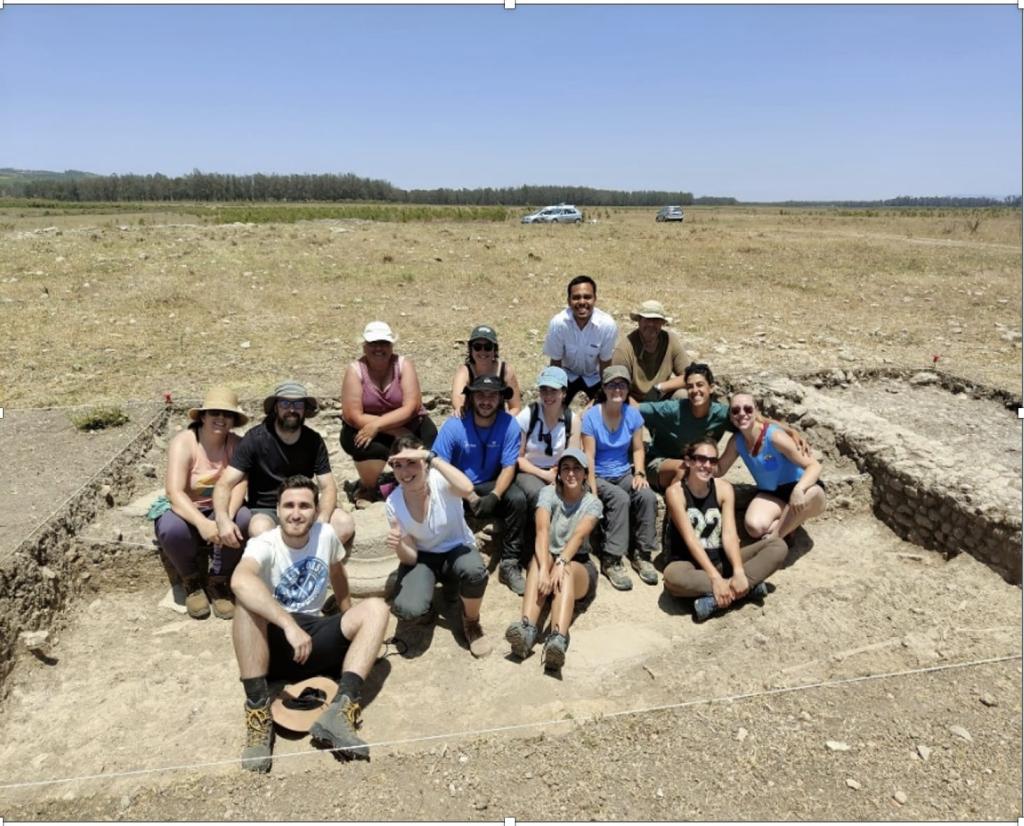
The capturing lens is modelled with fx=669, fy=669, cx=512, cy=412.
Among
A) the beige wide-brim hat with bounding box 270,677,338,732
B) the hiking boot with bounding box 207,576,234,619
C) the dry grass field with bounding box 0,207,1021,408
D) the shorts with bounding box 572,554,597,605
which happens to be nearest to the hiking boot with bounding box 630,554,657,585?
the shorts with bounding box 572,554,597,605

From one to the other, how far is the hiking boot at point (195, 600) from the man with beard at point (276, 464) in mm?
716

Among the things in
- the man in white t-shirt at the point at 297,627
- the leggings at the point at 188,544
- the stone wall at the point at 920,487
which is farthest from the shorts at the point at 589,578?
the stone wall at the point at 920,487

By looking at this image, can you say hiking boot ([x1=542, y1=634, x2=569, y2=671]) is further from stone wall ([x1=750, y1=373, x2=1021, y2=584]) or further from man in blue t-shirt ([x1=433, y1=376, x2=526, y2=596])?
stone wall ([x1=750, y1=373, x2=1021, y2=584])

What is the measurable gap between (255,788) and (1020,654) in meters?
4.38

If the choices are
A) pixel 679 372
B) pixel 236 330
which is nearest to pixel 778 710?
pixel 679 372

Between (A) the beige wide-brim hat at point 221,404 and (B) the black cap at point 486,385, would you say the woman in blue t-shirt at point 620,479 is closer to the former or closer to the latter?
(B) the black cap at point 486,385

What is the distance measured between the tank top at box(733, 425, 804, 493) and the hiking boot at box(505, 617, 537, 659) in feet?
7.39

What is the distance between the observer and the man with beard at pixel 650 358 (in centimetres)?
606

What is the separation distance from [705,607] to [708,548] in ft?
1.41

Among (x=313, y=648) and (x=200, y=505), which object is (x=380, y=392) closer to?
(x=200, y=505)

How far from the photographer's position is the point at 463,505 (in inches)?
198

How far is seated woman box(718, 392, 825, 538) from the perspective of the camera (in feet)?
16.7

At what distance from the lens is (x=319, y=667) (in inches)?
154

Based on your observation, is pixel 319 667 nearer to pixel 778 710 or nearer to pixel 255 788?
pixel 255 788
